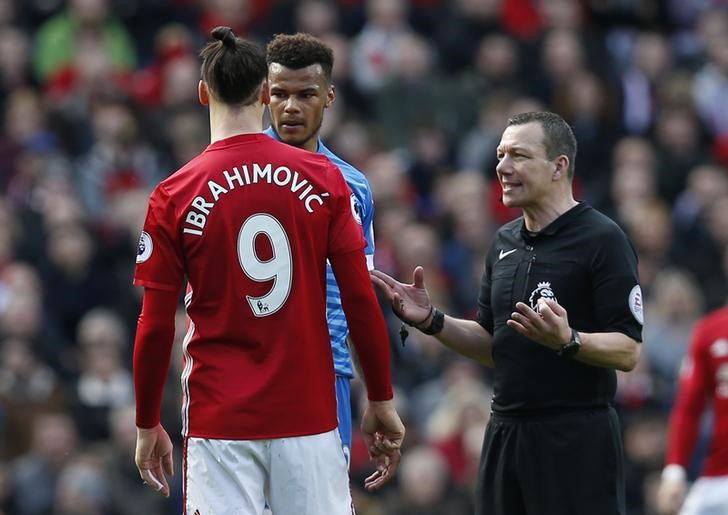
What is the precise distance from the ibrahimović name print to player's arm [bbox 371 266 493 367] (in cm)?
85

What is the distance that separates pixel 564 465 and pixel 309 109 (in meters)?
1.88

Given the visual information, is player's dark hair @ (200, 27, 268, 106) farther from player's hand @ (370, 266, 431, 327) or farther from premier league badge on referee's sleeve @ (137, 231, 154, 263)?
player's hand @ (370, 266, 431, 327)

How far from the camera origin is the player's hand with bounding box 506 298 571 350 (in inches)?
239

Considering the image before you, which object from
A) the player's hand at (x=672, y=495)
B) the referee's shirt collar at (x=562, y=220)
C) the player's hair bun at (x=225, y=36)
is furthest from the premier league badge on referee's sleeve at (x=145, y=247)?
the player's hand at (x=672, y=495)

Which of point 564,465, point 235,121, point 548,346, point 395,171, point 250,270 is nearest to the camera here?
point 250,270

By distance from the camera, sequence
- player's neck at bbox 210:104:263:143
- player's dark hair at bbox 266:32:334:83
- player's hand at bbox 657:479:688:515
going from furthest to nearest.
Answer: player's hand at bbox 657:479:688:515 → player's dark hair at bbox 266:32:334:83 → player's neck at bbox 210:104:263:143

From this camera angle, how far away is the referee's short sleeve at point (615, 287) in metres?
6.40

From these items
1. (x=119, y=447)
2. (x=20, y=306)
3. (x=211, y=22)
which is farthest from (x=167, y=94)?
(x=119, y=447)

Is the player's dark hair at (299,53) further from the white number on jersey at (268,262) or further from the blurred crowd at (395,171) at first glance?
the blurred crowd at (395,171)

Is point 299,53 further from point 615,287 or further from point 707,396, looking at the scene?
point 707,396

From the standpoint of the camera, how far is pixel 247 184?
232 inches

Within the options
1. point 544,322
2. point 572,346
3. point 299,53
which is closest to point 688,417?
point 572,346

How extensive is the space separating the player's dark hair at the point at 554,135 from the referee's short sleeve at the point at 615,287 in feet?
1.31

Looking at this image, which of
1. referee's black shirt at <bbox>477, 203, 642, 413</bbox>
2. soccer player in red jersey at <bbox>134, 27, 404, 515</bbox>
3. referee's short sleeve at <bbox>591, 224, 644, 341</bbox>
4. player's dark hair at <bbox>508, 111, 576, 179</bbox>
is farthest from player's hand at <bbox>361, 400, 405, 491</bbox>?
player's dark hair at <bbox>508, 111, 576, 179</bbox>
